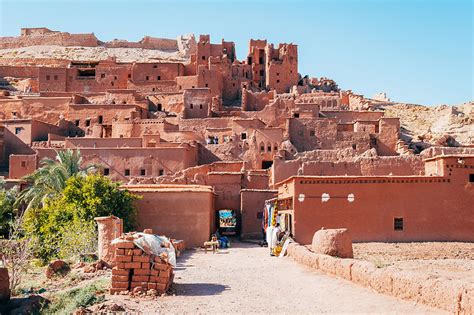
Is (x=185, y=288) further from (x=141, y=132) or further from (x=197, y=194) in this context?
(x=141, y=132)

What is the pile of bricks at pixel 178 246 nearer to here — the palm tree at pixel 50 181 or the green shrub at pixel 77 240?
the green shrub at pixel 77 240

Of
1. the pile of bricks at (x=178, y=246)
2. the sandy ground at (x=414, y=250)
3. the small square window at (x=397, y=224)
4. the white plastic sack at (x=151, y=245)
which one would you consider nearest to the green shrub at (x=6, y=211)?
the pile of bricks at (x=178, y=246)

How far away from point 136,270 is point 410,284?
488 centimetres

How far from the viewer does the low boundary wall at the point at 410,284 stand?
26.2 feet

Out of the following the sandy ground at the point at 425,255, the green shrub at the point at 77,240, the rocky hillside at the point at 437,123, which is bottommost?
the sandy ground at the point at 425,255

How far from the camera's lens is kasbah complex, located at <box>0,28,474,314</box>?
13953 millimetres

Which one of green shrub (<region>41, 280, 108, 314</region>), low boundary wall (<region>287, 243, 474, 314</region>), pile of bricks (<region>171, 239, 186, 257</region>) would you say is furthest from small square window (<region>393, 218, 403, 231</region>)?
green shrub (<region>41, 280, 108, 314</region>)

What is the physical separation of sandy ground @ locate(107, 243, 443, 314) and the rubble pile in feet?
1.21

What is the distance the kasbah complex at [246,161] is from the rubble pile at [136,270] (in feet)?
0.08

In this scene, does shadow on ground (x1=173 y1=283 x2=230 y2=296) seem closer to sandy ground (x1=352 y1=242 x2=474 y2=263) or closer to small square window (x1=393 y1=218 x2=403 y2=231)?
sandy ground (x1=352 y1=242 x2=474 y2=263)

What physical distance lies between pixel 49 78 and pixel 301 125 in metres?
24.5

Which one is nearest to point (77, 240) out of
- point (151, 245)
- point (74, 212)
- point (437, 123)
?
point (74, 212)

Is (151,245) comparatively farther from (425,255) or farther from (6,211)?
(6,211)

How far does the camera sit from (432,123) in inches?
1817
